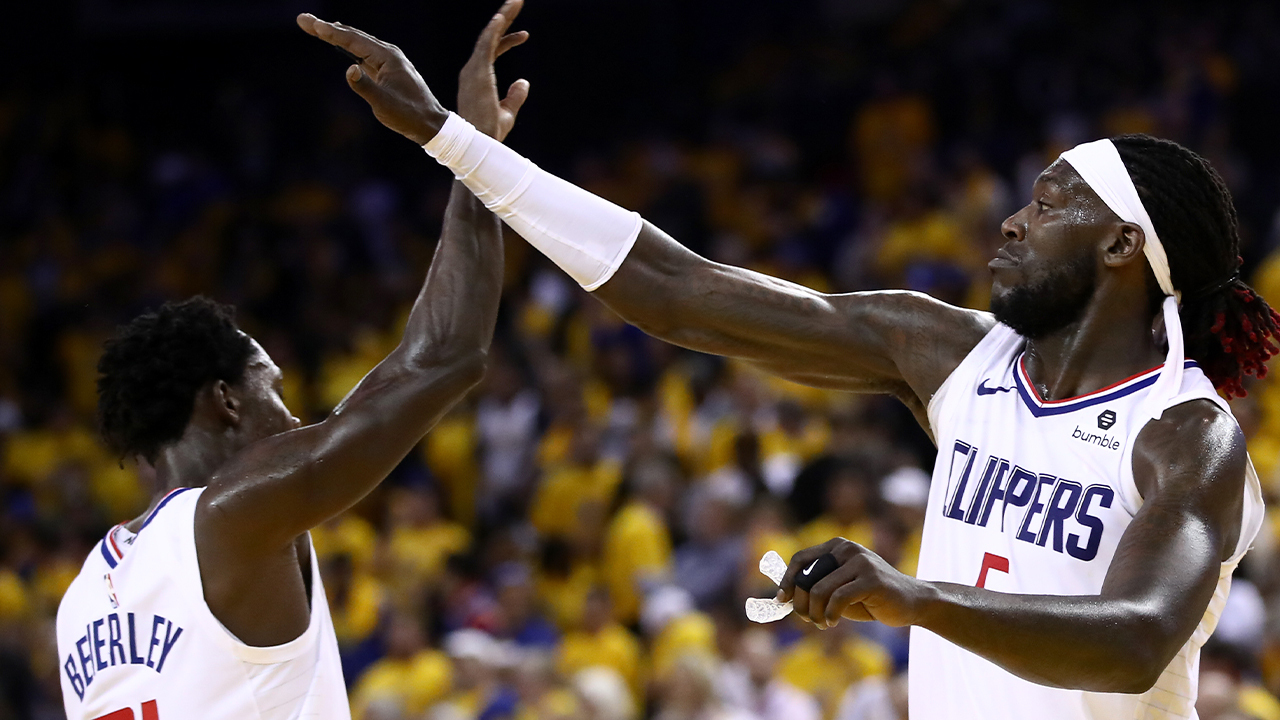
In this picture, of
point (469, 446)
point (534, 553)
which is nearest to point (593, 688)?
point (534, 553)

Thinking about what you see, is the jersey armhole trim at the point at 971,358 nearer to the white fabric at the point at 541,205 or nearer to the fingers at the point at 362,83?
the white fabric at the point at 541,205

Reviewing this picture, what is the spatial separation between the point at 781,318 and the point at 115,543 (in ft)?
5.54

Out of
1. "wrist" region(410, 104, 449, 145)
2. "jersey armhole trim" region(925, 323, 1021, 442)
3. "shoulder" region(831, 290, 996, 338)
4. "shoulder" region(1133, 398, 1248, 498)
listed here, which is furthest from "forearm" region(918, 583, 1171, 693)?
"wrist" region(410, 104, 449, 145)

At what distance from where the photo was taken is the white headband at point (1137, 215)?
3.19 meters

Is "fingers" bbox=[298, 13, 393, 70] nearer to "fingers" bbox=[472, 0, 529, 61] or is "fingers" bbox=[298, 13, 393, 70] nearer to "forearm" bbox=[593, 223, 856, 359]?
"fingers" bbox=[472, 0, 529, 61]

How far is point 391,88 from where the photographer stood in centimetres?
350

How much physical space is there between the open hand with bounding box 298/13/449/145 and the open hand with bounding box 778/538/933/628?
1.60 meters

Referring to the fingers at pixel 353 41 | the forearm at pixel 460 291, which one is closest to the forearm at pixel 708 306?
the forearm at pixel 460 291

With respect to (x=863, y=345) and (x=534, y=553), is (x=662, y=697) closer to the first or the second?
(x=534, y=553)

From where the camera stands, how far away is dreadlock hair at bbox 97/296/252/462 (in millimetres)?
3568

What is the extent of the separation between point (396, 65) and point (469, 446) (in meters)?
8.33

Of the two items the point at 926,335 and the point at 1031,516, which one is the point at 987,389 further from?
the point at 1031,516

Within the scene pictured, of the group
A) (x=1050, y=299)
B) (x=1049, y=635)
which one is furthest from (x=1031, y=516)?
(x=1049, y=635)

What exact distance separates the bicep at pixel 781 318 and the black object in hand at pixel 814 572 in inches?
49.8
